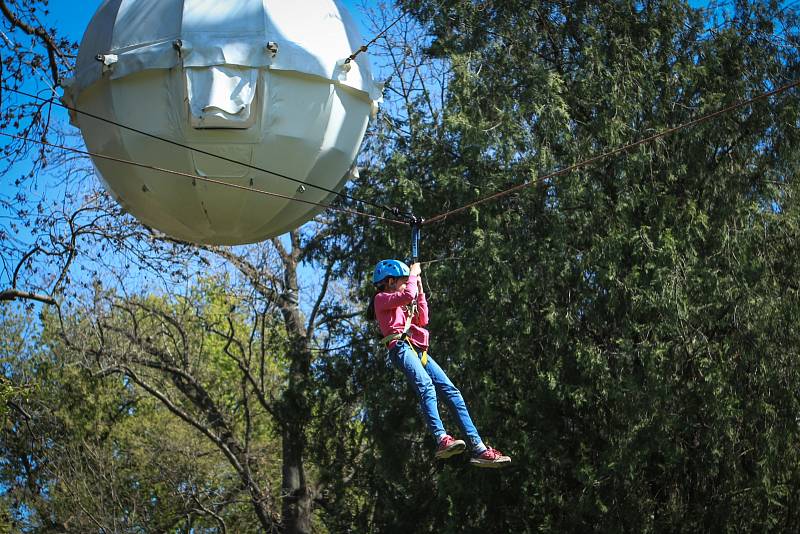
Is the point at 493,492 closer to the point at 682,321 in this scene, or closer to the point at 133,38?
the point at 682,321

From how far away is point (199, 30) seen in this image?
8.66m

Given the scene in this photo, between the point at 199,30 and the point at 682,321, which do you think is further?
the point at 682,321

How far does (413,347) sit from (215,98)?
7.92ft

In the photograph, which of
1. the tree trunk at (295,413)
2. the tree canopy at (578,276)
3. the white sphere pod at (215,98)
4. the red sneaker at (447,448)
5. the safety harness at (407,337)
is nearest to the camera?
the red sneaker at (447,448)

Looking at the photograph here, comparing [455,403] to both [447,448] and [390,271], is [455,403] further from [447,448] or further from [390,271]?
[390,271]

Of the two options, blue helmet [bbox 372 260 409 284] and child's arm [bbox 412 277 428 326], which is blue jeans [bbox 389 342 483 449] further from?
blue helmet [bbox 372 260 409 284]

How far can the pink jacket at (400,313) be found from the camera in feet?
27.0

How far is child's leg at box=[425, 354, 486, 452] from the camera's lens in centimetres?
831

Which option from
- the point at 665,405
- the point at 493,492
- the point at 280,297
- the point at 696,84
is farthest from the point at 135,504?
the point at 696,84

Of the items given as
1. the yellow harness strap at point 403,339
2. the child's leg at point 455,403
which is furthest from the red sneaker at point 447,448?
the yellow harness strap at point 403,339

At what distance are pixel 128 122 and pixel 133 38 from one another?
661mm

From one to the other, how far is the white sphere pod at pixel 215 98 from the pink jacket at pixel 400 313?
1.36 metres

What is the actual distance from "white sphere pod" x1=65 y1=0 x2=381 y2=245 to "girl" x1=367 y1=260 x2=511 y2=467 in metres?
1.27

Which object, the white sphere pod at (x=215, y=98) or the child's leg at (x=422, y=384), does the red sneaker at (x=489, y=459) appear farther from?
the white sphere pod at (x=215, y=98)
